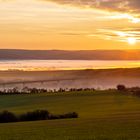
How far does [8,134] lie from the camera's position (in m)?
31.8

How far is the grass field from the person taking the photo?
30.0 metres

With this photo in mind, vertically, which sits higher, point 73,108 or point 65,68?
point 65,68

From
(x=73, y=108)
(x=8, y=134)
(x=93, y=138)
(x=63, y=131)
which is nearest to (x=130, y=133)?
(x=93, y=138)

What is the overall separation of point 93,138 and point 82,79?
3890 inches

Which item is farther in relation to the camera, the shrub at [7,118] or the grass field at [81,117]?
the shrub at [7,118]

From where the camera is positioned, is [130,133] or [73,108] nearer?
[130,133]

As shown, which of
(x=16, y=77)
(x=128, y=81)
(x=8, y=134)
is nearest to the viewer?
(x=8, y=134)

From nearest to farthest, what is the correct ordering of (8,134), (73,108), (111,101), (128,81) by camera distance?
(8,134) < (73,108) < (111,101) < (128,81)

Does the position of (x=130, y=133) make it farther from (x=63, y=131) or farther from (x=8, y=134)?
(x=8, y=134)

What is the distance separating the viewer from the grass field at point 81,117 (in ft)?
98.5

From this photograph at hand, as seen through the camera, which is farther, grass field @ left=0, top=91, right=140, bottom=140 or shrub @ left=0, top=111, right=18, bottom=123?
shrub @ left=0, top=111, right=18, bottom=123

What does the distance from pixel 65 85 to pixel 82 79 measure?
14954mm

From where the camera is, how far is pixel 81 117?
174 feet

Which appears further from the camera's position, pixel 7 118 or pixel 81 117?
pixel 7 118
